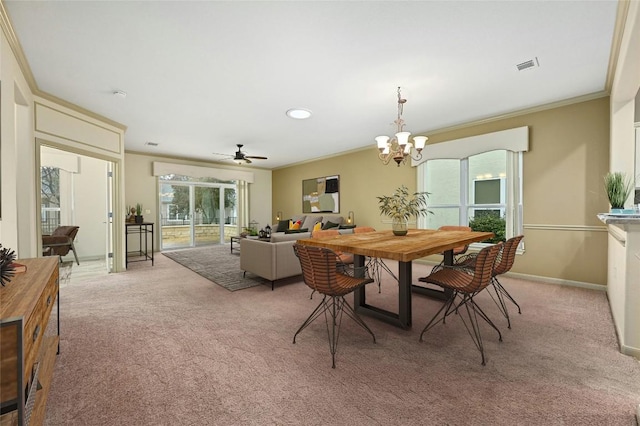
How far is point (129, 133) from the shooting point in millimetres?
5281

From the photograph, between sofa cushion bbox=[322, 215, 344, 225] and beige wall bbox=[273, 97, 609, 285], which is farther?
sofa cushion bbox=[322, 215, 344, 225]

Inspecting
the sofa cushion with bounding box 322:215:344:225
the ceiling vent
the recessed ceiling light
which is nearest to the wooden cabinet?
the recessed ceiling light

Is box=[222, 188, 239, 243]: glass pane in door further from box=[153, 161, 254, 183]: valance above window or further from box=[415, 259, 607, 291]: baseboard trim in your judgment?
box=[415, 259, 607, 291]: baseboard trim

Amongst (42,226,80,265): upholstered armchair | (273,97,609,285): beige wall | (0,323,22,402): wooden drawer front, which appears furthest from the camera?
(42,226,80,265): upholstered armchair

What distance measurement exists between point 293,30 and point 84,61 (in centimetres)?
220

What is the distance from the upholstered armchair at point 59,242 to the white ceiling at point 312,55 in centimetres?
238

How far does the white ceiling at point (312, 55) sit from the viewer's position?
2047 millimetres

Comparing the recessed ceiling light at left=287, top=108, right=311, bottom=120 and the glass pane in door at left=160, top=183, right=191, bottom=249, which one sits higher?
the recessed ceiling light at left=287, top=108, right=311, bottom=120

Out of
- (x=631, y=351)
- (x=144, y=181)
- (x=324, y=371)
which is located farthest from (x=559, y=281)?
(x=144, y=181)

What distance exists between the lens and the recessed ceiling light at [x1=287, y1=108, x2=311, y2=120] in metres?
4.08

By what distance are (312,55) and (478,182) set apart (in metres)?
3.74

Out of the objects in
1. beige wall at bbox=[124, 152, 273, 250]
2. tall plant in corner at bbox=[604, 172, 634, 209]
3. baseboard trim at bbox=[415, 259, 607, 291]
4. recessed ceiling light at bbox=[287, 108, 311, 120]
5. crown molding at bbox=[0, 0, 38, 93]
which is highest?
recessed ceiling light at bbox=[287, 108, 311, 120]

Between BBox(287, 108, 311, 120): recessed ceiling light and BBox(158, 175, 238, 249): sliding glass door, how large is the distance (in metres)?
5.03

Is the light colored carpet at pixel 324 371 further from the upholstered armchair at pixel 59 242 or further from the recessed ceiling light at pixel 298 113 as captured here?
the recessed ceiling light at pixel 298 113
